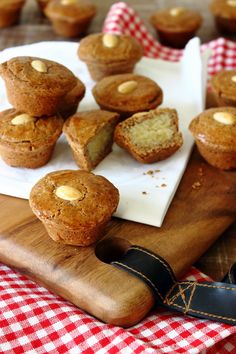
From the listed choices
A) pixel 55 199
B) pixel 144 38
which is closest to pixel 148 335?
pixel 55 199

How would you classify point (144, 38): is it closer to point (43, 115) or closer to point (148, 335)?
point (43, 115)

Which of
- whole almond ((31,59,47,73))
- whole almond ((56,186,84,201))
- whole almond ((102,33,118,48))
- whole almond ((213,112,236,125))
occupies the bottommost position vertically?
whole almond ((56,186,84,201))

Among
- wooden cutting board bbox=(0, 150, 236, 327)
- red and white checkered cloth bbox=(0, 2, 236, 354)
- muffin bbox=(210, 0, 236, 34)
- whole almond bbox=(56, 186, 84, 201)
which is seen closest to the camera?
red and white checkered cloth bbox=(0, 2, 236, 354)

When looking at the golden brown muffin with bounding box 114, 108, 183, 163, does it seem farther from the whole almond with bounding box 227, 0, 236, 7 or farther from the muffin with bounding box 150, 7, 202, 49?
the whole almond with bounding box 227, 0, 236, 7

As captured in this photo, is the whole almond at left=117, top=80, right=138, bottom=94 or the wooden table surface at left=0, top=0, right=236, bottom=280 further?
the wooden table surface at left=0, top=0, right=236, bottom=280

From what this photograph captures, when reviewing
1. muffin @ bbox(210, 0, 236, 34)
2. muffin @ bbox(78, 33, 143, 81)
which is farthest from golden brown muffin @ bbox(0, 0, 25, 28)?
muffin @ bbox(210, 0, 236, 34)

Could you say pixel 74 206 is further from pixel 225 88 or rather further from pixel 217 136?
pixel 225 88

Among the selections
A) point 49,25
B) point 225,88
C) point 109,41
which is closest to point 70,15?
point 49,25
